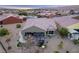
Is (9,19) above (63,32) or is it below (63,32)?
above

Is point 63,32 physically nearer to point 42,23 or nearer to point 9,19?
point 42,23

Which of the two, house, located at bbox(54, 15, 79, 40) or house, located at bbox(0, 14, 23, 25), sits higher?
house, located at bbox(0, 14, 23, 25)

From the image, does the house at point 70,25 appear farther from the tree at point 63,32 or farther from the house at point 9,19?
the house at point 9,19

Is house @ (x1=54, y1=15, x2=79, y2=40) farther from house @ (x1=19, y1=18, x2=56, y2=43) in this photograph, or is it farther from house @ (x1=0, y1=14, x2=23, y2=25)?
house @ (x1=0, y1=14, x2=23, y2=25)

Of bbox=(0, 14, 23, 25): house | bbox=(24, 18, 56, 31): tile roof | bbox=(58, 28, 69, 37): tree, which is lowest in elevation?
bbox=(58, 28, 69, 37): tree

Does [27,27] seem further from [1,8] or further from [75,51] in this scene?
[75,51]

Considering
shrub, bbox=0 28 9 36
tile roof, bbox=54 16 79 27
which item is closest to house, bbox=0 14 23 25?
shrub, bbox=0 28 9 36

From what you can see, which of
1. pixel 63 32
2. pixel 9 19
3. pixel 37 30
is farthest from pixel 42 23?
pixel 9 19
